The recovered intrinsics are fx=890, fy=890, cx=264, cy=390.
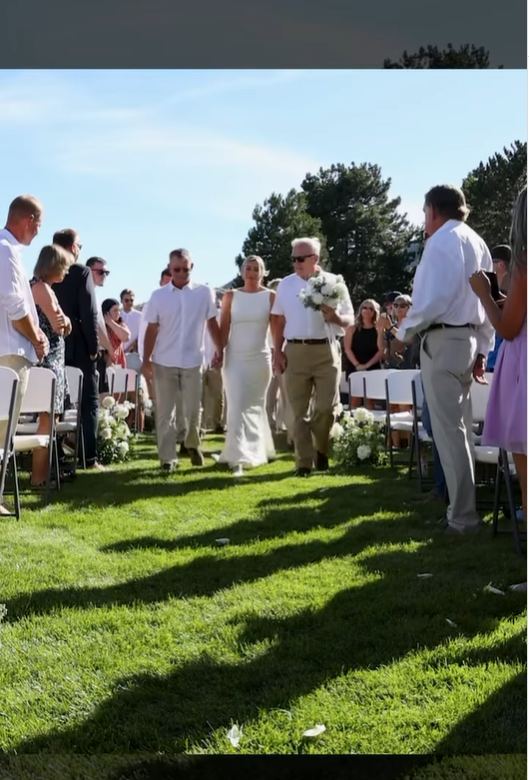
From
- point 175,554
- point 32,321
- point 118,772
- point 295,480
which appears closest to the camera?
point 118,772

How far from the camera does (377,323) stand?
10.6 meters

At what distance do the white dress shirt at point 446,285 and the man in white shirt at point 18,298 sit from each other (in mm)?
2433

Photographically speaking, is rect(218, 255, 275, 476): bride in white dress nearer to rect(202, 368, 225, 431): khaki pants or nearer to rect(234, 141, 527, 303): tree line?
rect(234, 141, 527, 303): tree line

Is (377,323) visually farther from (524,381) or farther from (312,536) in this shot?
(524,381)

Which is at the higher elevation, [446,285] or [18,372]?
[446,285]

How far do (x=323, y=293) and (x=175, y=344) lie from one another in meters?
1.66

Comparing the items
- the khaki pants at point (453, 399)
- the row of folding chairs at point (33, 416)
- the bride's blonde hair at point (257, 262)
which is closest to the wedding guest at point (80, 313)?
the row of folding chairs at point (33, 416)

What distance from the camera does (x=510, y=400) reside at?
3.76 m

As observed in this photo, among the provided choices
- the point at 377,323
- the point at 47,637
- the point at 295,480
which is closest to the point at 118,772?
the point at 47,637

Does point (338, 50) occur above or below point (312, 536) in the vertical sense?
above

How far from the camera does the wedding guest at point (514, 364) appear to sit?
11.6 feet

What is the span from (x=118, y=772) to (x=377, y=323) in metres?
8.46

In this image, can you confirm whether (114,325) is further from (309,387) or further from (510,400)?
(510,400)

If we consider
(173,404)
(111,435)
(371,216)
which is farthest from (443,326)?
(111,435)
